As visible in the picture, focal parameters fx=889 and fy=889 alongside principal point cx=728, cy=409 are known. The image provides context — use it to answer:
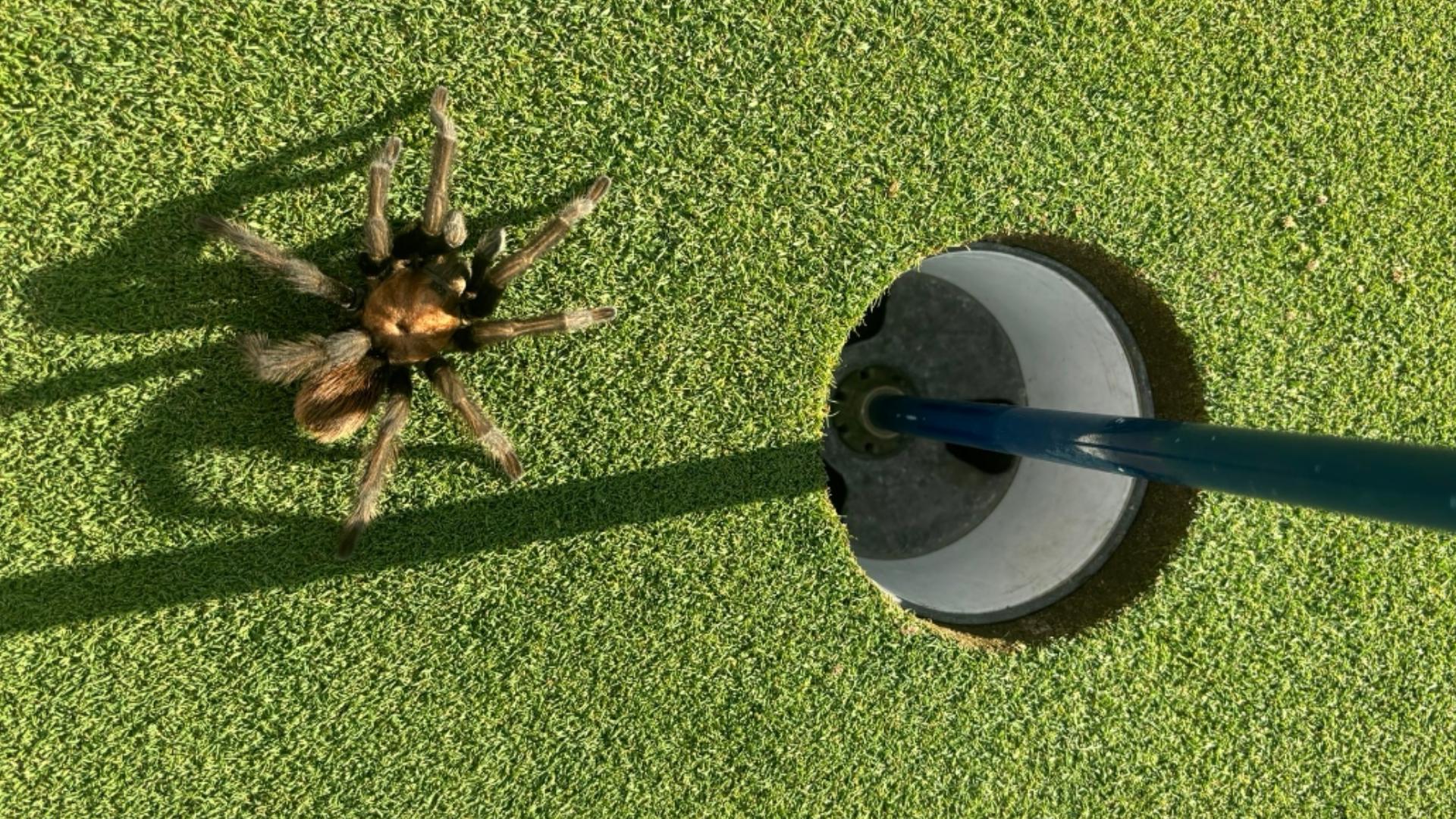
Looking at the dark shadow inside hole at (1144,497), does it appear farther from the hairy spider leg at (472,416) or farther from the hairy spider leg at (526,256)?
the hairy spider leg at (472,416)

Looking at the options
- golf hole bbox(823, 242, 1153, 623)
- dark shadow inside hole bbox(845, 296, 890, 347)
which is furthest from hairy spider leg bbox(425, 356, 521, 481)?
dark shadow inside hole bbox(845, 296, 890, 347)

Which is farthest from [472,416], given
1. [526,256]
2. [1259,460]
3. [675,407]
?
[1259,460]

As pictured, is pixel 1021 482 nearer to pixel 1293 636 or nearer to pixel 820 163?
pixel 1293 636

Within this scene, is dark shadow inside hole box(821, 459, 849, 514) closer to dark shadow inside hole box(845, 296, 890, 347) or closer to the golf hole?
the golf hole

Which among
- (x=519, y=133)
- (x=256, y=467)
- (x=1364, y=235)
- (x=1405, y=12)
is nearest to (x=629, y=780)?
(x=256, y=467)

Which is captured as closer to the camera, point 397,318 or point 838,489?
point 397,318

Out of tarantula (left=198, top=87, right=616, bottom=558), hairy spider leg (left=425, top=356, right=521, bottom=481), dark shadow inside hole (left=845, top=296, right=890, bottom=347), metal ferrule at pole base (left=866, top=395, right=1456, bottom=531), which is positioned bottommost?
dark shadow inside hole (left=845, top=296, right=890, bottom=347)

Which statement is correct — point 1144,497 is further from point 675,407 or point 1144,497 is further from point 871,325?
point 675,407

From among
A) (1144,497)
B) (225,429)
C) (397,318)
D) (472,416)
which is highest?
(397,318)
